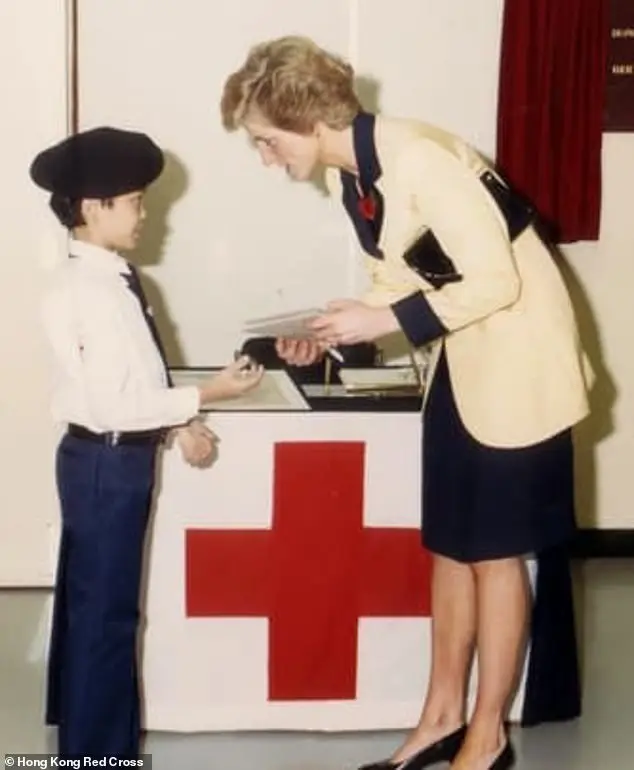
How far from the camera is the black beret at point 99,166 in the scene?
88.3 inches

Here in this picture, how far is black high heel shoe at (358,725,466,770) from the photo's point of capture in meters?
2.53

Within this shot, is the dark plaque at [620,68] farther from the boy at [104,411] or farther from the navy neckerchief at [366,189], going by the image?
the boy at [104,411]

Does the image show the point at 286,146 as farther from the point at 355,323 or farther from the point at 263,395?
the point at 263,395

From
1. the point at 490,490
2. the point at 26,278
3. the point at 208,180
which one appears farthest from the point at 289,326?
the point at 208,180

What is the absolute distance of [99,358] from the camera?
221 centimetres

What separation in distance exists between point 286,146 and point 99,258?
317 mm

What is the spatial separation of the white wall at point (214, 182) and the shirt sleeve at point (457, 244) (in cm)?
137

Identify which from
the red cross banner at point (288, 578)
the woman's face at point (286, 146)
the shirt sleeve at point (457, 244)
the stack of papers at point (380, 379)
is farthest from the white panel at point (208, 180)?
the shirt sleeve at point (457, 244)

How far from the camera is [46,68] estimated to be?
335 centimetres

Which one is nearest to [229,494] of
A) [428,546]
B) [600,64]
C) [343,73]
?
[428,546]

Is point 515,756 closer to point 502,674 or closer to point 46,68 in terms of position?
point 502,674

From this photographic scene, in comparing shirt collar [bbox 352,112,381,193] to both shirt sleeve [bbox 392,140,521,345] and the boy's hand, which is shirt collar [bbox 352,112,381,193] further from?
the boy's hand

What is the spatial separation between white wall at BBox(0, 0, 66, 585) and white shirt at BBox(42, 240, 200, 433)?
1144 millimetres

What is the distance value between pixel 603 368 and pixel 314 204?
82cm
